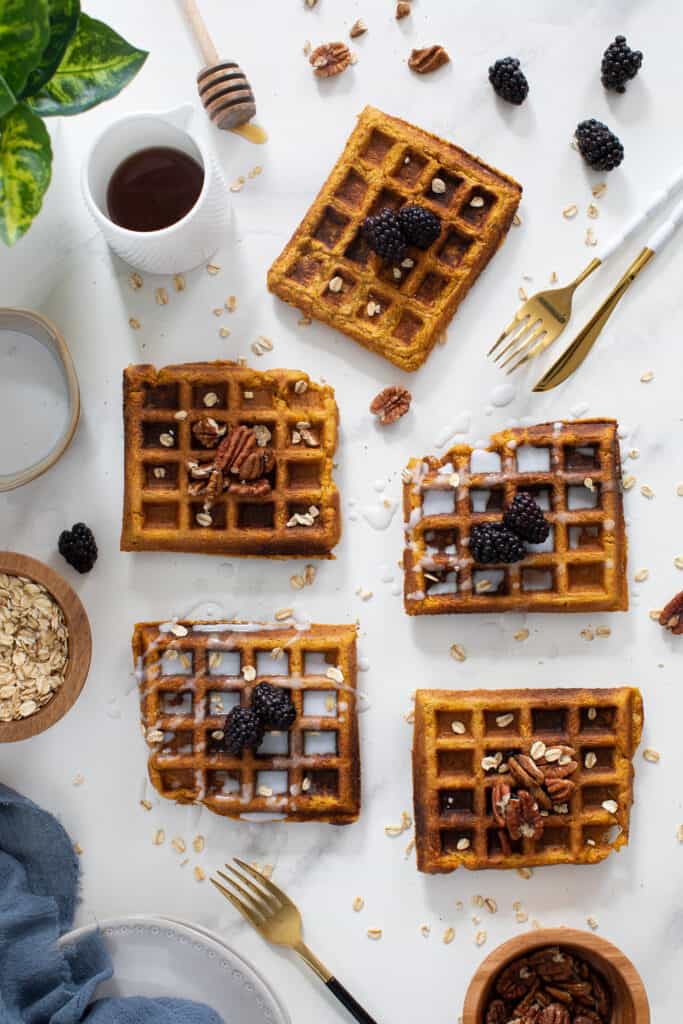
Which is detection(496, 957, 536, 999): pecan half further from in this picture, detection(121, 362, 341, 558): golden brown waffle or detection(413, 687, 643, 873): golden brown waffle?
detection(121, 362, 341, 558): golden brown waffle

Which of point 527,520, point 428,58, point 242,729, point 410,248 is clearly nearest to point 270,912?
point 242,729

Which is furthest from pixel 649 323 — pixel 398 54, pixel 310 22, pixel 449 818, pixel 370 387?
pixel 449 818

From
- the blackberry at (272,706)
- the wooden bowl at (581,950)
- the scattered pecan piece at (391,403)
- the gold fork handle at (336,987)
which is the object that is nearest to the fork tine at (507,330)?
the scattered pecan piece at (391,403)

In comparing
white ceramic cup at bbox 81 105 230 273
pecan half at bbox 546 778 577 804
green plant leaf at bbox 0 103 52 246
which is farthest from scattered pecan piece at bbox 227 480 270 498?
pecan half at bbox 546 778 577 804

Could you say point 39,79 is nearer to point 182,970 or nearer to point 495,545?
point 495,545

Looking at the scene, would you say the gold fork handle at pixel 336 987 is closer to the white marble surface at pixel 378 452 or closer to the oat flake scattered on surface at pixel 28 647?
the white marble surface at pixel 378 452
